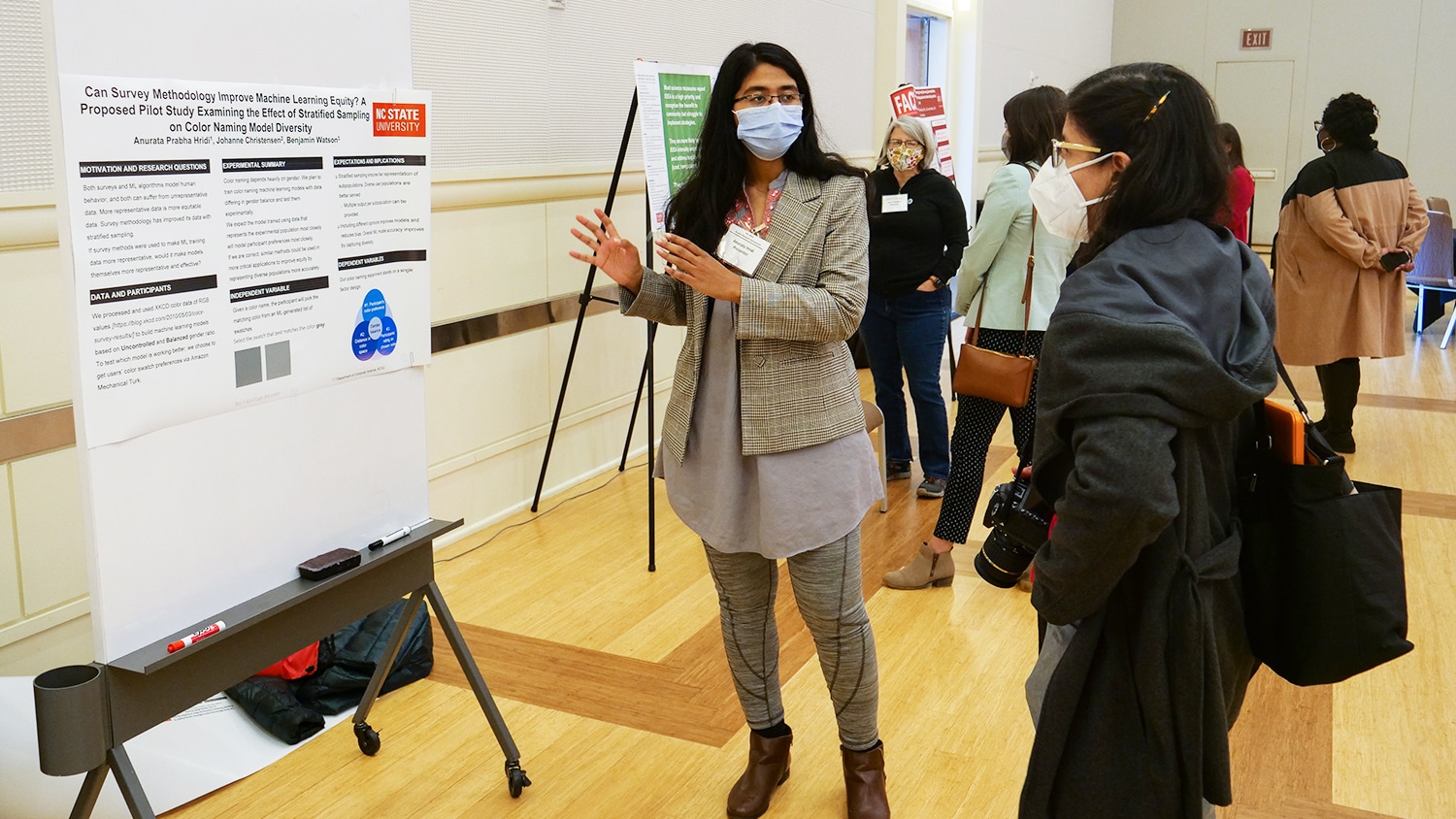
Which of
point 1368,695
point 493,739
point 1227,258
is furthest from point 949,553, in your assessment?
point 1227,258

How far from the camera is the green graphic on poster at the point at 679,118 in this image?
399cm

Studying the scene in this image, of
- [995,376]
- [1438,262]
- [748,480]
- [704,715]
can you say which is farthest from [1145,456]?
[1438,262]

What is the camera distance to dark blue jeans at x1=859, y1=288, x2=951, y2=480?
4660mm

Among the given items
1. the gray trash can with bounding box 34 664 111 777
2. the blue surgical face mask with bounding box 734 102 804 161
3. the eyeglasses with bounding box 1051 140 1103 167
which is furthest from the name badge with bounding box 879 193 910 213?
the gray trash can with bounding box 34 664 111 777

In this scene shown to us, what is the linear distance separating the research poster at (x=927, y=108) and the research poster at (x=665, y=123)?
86.8 inches

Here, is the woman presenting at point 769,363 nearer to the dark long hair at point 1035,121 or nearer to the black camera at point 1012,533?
the black camera at point 1012,533

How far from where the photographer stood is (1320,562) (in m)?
1.54

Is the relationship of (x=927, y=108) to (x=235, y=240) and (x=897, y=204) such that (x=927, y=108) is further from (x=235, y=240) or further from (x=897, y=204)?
(x=235, y=240)

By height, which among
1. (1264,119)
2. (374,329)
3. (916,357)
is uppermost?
Answer: (1264,119)

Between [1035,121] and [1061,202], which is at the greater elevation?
[1035,121]

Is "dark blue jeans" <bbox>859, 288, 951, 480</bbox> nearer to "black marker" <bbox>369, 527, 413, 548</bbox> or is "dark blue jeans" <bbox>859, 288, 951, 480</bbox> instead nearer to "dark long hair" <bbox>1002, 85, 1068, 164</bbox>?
"dark long hair" <bbox>1002, 85, 1068, 164</bbox>

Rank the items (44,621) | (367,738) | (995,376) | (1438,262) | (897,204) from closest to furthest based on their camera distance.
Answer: (367,738) → (44,621) → (995,376) → (897,204) → (1438,262)

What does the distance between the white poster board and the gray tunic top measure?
0.61m

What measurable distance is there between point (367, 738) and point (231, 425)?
1.12m
